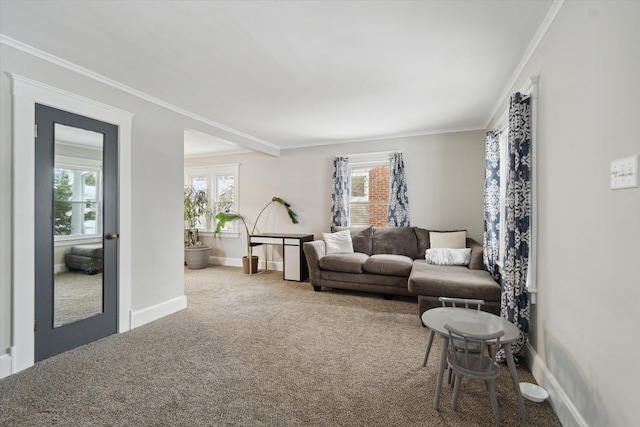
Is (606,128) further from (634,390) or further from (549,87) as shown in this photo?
(634,390)

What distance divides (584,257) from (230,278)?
16.0 feet

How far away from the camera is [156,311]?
3.40 meters

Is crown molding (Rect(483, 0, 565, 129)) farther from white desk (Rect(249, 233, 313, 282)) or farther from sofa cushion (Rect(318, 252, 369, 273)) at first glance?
white desk (Rect(249, 233, 313, 282))

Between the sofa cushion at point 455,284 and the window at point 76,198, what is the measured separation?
328 centimetres

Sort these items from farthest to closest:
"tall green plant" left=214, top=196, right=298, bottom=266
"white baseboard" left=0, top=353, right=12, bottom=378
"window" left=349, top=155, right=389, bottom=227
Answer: "tall green plant" left=214, top=196, right=298, bottom=266 < "window" left=349, top=155, right=389, bottom=227 < "white baseboard" left=0, top=353, right=12, bottom=378

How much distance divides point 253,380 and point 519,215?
2310 mm

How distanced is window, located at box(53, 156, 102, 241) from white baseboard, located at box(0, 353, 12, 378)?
2.98 feet

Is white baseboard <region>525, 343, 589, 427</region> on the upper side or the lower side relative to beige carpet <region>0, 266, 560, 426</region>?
upper

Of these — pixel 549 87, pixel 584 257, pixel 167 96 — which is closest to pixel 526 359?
pixel 584 257

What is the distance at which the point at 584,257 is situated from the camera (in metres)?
1.58

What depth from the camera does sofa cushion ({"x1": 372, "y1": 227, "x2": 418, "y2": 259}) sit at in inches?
184

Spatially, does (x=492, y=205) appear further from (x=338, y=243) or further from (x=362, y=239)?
(x=338, y=243)

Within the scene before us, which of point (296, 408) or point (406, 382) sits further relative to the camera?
point (406, 382)

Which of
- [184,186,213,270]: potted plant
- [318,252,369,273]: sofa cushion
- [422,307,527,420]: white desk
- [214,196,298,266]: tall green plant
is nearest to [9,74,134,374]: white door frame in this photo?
[422,307,527,420]: white desk
